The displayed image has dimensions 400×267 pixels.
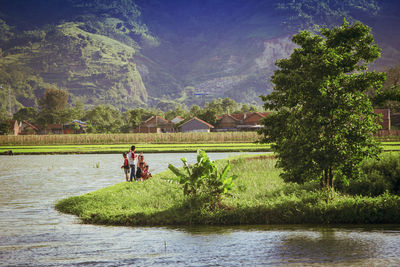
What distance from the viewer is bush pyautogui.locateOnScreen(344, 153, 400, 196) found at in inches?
818

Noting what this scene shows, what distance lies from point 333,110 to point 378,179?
6799 millimetres

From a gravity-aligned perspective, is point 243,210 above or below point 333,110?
below

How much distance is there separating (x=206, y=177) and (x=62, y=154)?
5433cm

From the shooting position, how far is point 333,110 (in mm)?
16297

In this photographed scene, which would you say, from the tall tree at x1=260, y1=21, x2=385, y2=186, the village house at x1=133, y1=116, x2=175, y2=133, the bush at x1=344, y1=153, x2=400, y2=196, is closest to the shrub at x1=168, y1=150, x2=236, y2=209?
the tall tree at x1=260, y1=21, x2=385, y2=186

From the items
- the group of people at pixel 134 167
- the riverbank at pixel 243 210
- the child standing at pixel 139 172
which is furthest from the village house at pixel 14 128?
the riverbank at pixel 243 210

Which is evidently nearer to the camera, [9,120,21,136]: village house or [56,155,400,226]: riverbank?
[56,155,400,226]: riverbank


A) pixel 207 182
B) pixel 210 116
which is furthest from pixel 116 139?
pixel 207 182

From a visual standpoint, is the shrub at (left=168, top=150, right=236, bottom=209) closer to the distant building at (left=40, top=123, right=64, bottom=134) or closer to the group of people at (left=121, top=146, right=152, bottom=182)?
the group of people at (left=121, top=146, right=152, bottom=182)

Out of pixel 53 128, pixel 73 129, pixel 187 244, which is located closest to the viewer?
pixel 187 244

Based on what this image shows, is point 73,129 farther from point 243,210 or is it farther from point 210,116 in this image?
point 243,210

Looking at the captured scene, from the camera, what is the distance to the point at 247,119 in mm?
151875

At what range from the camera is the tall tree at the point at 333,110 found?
16.2 meters

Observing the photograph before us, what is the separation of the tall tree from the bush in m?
3.98
